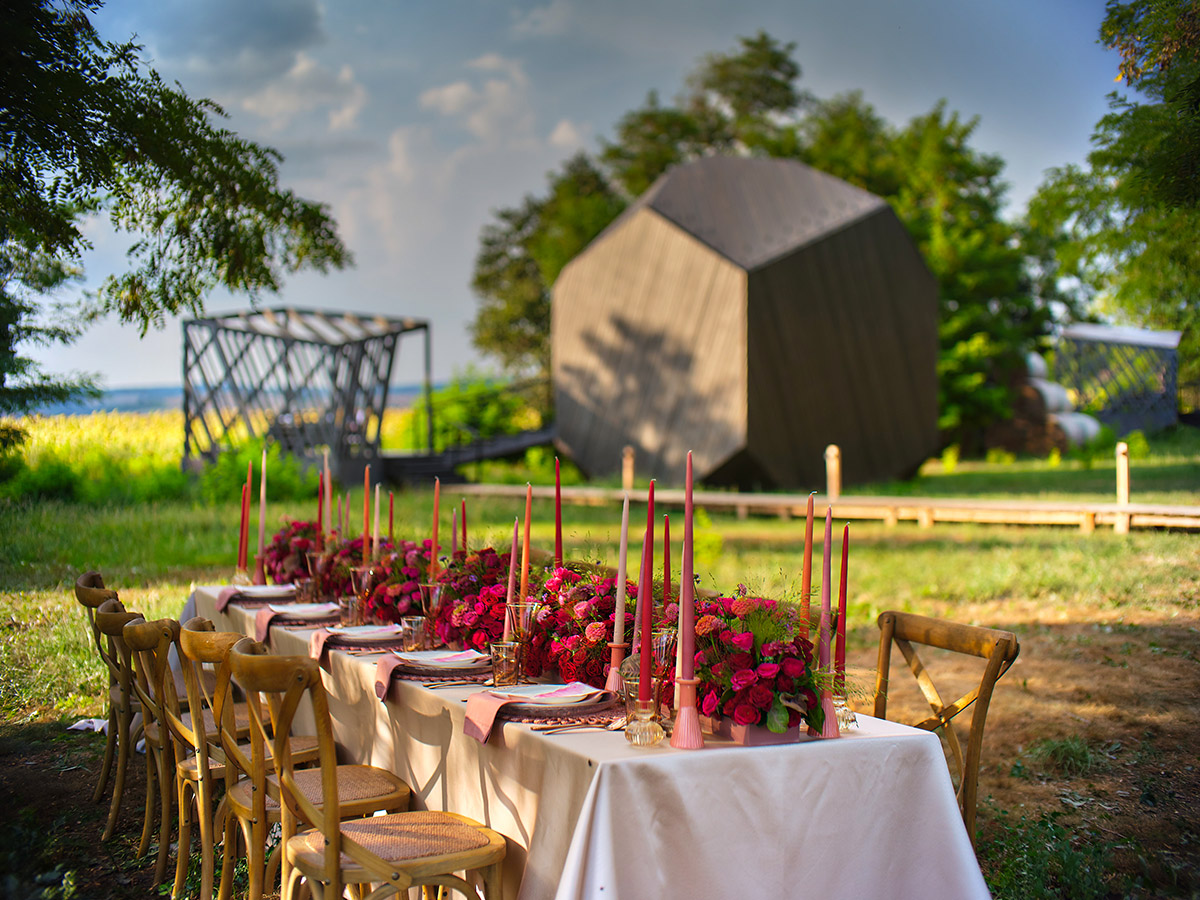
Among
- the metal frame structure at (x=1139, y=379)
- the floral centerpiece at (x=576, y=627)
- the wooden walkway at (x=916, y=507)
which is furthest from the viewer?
the wooden walkway at (x=916, y=507)

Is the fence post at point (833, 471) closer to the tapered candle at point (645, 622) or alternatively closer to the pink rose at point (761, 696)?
the tapered candle at point (645, 622)

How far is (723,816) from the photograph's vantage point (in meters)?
2.26

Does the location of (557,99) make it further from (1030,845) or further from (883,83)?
(1030,845)

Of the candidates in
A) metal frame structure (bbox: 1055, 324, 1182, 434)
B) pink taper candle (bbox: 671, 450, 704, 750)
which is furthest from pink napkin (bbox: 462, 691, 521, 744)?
metal frame structure (bbox: 1055, 324, 1182, 434)

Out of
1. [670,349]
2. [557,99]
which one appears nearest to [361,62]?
[557,99]

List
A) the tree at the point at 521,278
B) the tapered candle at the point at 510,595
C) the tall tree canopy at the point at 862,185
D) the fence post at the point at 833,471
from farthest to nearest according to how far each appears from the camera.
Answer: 1. the tree at the point at 521,278
2. the tall tree canopy at the point at 862,185
3. the fence post at the point at 833,471
4. the tapered candle at the point at 510,595

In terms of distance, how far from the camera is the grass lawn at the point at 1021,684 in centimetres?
378

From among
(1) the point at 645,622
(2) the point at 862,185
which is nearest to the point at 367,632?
(1) the point at 645,622

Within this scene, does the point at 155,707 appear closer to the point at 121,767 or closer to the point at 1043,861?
the point at 121,767

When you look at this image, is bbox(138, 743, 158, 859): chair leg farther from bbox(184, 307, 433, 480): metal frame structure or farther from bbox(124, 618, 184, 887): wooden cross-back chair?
bbox(184, 307, 433, 480): metal frame structure

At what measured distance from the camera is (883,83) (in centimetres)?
2644

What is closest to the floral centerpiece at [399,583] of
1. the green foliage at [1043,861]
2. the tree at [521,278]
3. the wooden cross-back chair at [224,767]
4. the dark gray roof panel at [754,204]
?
the wooden cross-back chair at [224,767]

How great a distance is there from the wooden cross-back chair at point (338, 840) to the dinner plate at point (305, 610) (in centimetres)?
167

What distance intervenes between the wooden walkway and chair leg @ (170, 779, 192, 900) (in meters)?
6.42
